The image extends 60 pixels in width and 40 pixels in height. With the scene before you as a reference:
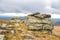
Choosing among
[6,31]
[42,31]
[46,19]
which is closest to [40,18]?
[46,19]

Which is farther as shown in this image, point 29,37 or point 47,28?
point 47,28

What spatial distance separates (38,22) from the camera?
40688mm

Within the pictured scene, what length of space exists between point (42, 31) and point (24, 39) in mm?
10048

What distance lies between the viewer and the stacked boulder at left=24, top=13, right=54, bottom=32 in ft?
129

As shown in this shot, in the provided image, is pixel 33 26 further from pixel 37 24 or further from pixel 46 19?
pixel 46 19

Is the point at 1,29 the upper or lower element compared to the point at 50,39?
upper

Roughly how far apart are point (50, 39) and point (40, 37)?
5.40 ft

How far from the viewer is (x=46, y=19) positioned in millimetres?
42281

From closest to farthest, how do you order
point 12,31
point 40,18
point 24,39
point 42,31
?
point 24,39 → point 12,31 → point 42,31 → point 40,18

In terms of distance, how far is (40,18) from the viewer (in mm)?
41906

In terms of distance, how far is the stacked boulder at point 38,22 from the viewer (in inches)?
1553

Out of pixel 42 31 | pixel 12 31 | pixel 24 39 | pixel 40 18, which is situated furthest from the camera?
pixel 40 18

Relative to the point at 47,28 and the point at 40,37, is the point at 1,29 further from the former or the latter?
the point at 47,28


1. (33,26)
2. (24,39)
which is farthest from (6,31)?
(33,26)
